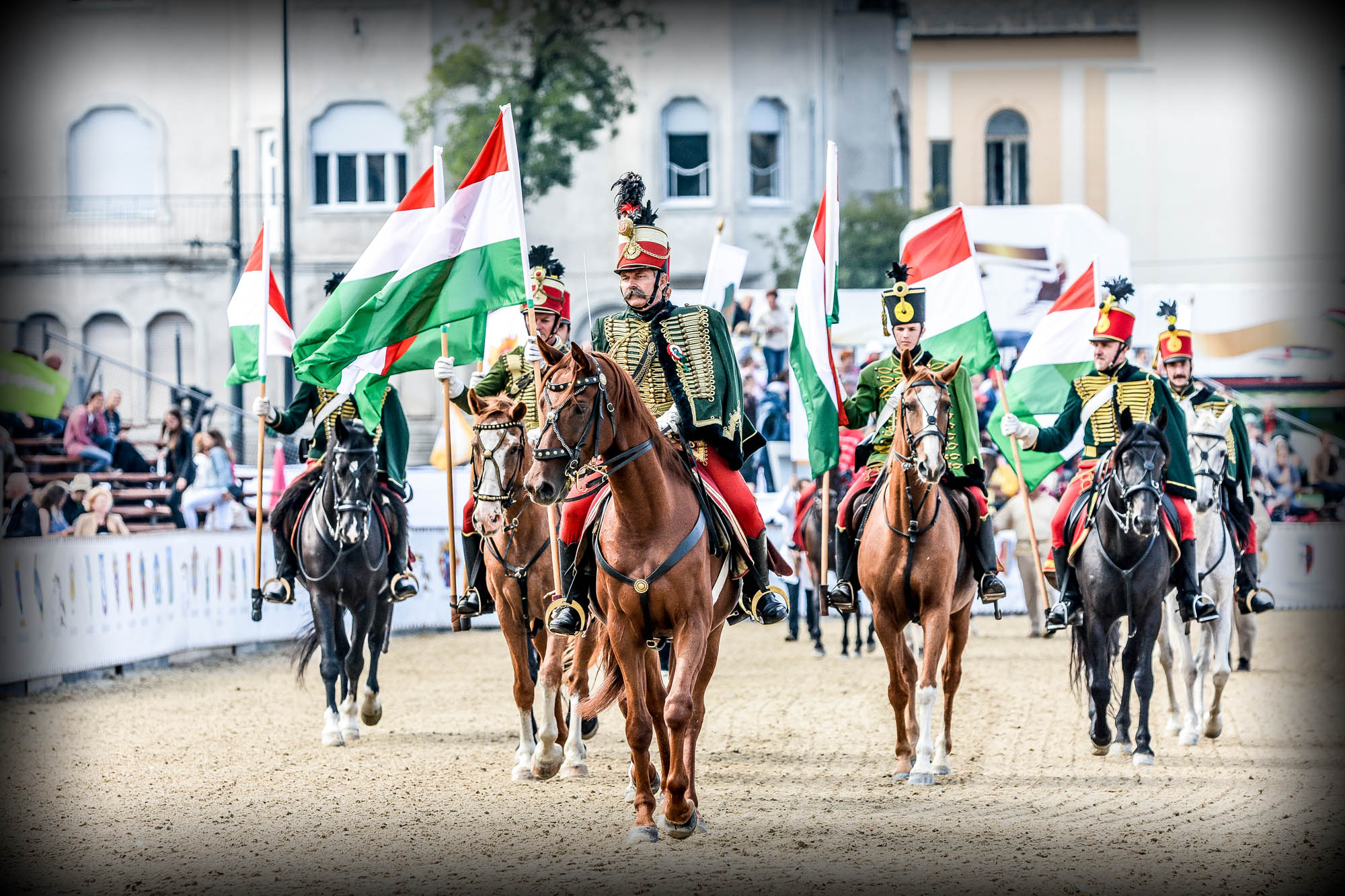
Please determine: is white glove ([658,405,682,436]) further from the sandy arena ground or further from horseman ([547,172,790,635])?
the sandy arena ground

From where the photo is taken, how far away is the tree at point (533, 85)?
3167 cm

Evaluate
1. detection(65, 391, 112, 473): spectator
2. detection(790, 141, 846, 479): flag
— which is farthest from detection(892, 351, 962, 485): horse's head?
detection(65, 391, 112, 473): spectator

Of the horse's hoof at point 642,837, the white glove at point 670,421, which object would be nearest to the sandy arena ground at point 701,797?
the horse's hoof at point 642,837

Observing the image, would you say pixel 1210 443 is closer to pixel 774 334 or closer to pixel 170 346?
pixel 774 334

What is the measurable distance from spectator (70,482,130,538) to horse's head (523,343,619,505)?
11.5m

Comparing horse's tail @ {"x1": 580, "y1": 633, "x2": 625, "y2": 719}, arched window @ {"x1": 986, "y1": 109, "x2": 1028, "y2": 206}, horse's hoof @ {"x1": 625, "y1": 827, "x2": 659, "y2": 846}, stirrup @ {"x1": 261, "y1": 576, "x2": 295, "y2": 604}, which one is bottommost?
horse's hoof @ {"x1": 625, "y1": 827, "x2": 659, "y2": 846}

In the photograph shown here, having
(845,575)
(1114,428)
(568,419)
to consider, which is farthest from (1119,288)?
(568,419)

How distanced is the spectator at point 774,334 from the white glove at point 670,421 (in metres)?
15.9

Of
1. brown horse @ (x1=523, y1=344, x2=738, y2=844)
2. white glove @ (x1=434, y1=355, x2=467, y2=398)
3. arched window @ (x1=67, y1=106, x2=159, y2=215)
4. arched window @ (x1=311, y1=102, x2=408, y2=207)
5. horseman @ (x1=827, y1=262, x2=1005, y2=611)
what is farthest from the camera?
arched window @ (x1=311, y1=102, x2=408, y2=207)

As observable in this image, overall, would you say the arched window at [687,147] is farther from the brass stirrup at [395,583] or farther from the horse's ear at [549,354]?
the horse's ear at [549,354]

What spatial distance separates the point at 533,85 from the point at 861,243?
757cm

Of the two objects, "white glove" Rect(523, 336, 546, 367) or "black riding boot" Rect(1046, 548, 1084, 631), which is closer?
"white glove" Rect(523, 336, 546, 367)

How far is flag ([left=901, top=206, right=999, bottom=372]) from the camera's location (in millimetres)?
13133

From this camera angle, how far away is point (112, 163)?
109 ft
